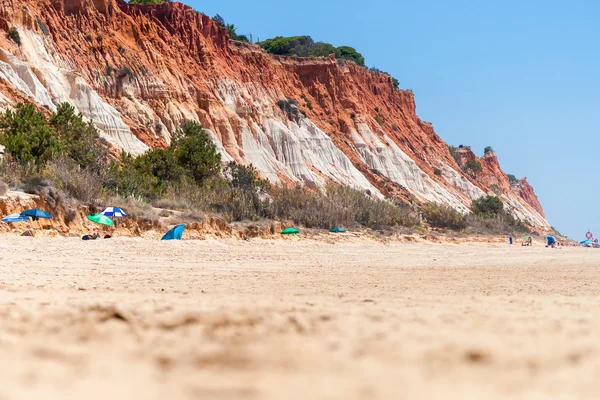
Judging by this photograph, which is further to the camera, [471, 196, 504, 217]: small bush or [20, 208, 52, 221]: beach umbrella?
[471, 196, 504, 217]: small bush

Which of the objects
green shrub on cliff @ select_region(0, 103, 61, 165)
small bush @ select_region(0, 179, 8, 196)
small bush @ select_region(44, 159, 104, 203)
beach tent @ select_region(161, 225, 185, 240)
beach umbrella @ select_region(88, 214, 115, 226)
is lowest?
beach tent @ select_region(161, 225, 185, 240)

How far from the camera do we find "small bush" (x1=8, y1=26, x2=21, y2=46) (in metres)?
39.9

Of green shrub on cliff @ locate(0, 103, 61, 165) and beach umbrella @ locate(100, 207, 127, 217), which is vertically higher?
green shrub on cliff @ locate(0, 103, 61, 165)

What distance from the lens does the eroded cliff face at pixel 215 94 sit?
1623 inches

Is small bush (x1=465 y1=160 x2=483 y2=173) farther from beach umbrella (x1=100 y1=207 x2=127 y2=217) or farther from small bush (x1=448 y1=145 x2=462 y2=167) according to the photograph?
beach umbrella (x1=100 y1=207 x2=127 y2=217)

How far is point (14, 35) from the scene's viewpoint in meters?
40.1

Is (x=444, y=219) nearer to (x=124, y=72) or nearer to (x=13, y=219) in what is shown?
(x=124, y=72)

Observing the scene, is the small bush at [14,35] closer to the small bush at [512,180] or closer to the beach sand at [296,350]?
the beach sand at [296,350]

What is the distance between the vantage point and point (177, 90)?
162 feet

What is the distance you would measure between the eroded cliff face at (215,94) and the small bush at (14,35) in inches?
12.6

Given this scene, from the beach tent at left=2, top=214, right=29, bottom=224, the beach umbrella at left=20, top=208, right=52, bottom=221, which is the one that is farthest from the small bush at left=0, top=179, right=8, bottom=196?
the beach tent at left=2, top=214, right=29, bottom=224

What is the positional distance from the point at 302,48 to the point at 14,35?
146 feet

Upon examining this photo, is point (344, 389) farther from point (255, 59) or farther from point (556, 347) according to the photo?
point (255, 59)

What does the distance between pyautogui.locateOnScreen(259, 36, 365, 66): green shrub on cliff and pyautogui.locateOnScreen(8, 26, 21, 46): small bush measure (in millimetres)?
40263
